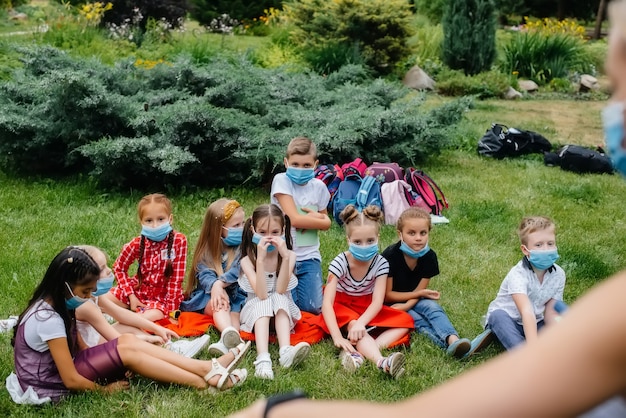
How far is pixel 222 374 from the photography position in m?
3.53

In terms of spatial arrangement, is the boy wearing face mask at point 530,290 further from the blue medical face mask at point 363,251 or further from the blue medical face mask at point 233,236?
the blue medical face mask at point 233,236

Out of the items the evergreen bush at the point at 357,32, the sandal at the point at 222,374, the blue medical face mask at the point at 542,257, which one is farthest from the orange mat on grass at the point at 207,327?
the evergreen bush at the point at 357,32

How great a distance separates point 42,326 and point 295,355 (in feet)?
4.27

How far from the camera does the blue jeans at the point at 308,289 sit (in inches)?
185

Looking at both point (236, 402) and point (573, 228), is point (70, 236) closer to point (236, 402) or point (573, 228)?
point (236, 402)

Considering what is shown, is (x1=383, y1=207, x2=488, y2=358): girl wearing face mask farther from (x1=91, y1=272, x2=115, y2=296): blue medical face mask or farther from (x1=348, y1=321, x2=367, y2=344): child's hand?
(x1=91, y1=272, x2=115, y2=296): blue medical face mask

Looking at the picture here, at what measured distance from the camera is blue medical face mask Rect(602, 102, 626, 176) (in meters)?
0.86

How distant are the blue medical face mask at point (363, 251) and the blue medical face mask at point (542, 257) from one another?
3.05 feet

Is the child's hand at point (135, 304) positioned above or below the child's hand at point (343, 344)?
below

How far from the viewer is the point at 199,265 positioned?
471cm

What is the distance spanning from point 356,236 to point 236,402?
52.1 inches

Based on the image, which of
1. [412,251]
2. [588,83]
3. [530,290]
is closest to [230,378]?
[412,251]

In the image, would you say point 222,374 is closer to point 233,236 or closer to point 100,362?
point 100,362

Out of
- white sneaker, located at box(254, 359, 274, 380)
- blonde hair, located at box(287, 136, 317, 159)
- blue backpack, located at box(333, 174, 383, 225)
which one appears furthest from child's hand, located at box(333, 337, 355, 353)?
blue backpack, located at box(333, 174, 383, 225)
